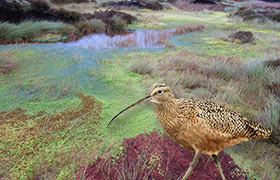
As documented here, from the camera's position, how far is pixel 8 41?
5.04 metres

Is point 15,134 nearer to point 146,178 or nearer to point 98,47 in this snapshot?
point 146,178

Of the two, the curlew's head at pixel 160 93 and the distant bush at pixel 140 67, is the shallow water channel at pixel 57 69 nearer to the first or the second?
the distant bush at pixel 140 67

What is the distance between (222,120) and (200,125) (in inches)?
7.8

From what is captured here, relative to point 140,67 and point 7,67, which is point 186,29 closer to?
point 140,67

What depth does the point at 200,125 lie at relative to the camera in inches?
58.4

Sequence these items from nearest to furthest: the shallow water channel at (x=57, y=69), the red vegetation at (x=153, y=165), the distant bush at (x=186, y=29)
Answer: the red vegetation at (x=153, y=165), the shallow water channel at (x=57, y=69), the distant bush at (x=186, y=29)

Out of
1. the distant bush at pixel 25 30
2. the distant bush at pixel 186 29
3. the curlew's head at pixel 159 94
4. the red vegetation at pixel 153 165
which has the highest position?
the curlew's head at pixel 159 94

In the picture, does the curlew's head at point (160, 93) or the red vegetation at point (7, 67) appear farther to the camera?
the red vegetation at point (7, 67)

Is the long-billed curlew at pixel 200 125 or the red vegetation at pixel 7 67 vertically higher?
the long-billed curlew at pixel 200 125

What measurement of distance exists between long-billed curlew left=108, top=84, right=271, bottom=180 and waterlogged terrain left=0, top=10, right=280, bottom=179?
0.32 meters

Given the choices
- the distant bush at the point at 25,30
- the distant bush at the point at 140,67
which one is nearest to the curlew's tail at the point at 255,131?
the distant bush at the point at 140,67

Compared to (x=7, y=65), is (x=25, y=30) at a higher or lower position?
higher

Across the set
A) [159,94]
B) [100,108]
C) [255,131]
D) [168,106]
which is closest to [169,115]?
[168,106]

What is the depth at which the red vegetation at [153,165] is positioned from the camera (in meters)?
1.64
